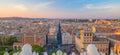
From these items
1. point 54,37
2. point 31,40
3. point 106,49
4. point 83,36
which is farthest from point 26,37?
point 106,49

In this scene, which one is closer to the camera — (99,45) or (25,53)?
(25,53)

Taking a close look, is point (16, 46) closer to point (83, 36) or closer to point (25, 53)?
point (83, 36)

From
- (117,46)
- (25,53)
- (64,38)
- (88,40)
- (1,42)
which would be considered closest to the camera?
(25,53)

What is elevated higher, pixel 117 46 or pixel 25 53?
pixel 25 53

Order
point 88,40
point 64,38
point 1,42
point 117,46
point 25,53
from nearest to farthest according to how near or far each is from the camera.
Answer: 1. point 25,53
2. point 117,46
3. point 88,40
4. point 1,42
5. point 64,38

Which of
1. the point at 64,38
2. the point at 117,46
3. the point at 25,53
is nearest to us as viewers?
the point at 25,53

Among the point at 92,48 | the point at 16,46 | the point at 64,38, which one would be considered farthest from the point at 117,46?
the point at 92,48

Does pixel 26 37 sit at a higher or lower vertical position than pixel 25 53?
lower

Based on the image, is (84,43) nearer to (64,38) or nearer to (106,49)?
(106,49)

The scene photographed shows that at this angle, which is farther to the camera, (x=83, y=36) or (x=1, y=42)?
(x=1, y=42)
